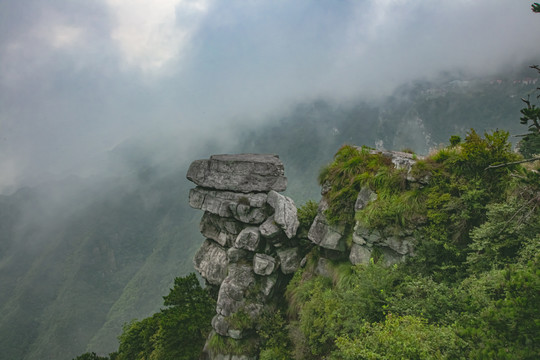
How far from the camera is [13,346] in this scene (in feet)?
487

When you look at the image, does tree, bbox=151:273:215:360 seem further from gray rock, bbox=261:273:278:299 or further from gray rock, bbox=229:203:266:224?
gray rock, bbox=229:203:266:224

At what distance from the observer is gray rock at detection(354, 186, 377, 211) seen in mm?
Answer: 11180

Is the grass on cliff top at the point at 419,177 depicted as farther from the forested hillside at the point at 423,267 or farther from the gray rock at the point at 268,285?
the gray rock at the point at 268,285

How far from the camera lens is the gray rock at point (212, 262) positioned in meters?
18.1

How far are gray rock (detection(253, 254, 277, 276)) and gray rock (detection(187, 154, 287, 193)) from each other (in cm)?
453

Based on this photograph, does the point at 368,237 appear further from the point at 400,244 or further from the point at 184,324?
the point at 184,324

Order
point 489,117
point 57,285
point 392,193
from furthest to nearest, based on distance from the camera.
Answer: point 57,285
point 489,117
point 392,193

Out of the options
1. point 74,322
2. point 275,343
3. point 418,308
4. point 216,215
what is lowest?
point 74,322

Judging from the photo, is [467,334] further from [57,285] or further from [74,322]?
[57,285]

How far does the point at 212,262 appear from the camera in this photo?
18.6 metres

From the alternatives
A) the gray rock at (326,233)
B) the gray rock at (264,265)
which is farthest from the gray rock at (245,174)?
the gray rock at (326,233)

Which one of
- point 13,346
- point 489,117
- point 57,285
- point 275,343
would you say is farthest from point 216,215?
point 57,285

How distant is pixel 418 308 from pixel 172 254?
212 m

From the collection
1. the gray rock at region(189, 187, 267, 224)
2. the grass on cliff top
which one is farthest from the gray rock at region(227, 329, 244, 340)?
the grass on cliff top
